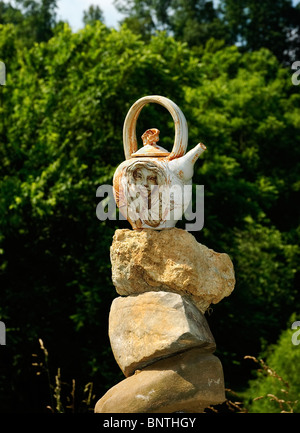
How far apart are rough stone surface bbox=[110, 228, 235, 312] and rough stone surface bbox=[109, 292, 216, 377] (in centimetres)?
14

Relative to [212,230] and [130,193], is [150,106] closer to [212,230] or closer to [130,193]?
[212,230]

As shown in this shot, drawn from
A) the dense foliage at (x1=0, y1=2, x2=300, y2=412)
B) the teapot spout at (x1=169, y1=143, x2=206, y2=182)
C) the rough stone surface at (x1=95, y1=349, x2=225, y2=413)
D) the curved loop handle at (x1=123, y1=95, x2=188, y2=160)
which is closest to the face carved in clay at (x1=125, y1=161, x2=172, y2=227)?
the teapot spout at (x1=169, y1=143, x2=206, y2=182)

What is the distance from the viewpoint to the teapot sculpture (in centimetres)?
620

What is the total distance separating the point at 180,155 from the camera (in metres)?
6.36

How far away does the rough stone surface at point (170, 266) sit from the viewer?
6.16m

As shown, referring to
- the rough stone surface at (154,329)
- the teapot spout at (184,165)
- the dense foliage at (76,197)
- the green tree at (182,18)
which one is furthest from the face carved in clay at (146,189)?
the green tree at (182,18)

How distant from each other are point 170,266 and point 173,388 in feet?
3.83

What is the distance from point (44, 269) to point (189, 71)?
569 centimetres

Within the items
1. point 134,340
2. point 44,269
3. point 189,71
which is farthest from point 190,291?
point 189,71

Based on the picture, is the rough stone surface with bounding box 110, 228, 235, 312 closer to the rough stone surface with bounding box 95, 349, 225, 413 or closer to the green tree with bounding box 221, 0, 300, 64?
the rough stone surface with bounding box 95, 349, 225, 413

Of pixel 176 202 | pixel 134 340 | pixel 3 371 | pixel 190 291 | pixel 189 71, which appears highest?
pixel 189 71

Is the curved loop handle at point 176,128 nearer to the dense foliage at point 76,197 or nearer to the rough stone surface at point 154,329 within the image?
the rough stone surface at point 154,329

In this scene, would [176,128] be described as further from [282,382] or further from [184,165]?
[282,382]

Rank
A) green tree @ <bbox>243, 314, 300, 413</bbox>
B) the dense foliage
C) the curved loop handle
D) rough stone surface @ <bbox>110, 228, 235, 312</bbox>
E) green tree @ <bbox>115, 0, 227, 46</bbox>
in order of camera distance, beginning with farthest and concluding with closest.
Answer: green tree @ <bbox>115, 0, 227, 46</bbox>
the dense foliage
green tree @ <bbox>243, 314, 300, 413</bbox>
the curved loop handle
rough stone surface @ <bbox>110, 228, 235, 312</bbox>
